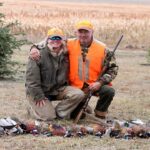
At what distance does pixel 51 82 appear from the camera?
9609mm

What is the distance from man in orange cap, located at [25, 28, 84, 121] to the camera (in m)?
9.45

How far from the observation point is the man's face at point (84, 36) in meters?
9.44

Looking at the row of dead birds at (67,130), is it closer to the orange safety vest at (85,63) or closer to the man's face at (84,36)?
the orange safety vest at (85,63)

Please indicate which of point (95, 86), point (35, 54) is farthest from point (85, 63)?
point (35, 54)

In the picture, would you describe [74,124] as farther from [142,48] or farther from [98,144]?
[142,48]

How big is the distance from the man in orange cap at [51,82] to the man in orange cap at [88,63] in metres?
0.11

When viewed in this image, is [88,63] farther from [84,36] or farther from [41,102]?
[41,102]

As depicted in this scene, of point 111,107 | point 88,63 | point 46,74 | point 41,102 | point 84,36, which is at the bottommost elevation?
point 111,107

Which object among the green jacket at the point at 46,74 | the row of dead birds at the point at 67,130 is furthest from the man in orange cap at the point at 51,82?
the row of dead birds at the point at 67,130

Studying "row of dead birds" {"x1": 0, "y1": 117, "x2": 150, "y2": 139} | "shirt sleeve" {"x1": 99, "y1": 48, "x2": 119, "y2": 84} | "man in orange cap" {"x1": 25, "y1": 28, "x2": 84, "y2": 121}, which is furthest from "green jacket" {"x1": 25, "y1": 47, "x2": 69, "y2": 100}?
"row of dead birds" {"x1": 0, "y1": 117, "x2": 150, "y2": 139}

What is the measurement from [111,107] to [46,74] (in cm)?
228

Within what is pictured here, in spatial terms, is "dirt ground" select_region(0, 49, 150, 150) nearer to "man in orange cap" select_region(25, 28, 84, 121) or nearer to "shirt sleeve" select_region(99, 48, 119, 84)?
"man in orange cap" select_region(25, 28, 84, 121)

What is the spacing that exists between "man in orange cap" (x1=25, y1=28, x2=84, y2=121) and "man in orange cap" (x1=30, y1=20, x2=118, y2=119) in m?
0.11

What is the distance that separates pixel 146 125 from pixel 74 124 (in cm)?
107
